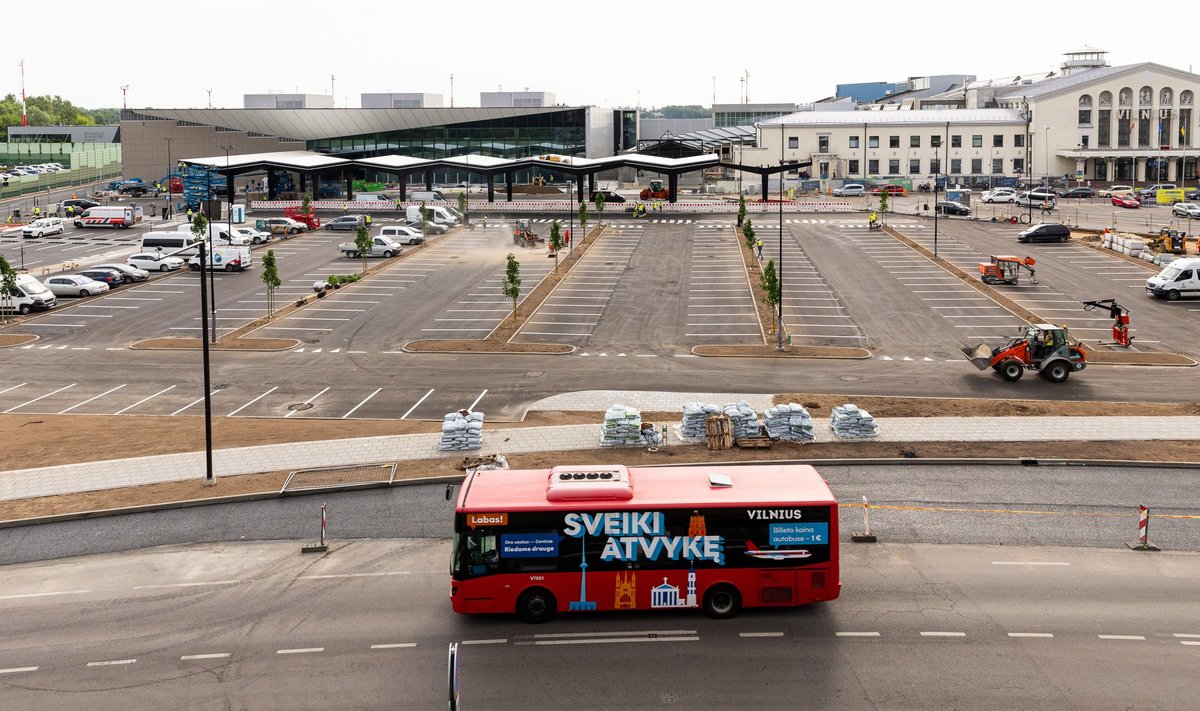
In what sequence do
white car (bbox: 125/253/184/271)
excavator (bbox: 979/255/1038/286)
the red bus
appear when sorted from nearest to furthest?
the red bus, excavator (bbox: 979/255/1038/286), white car (bbox: 125/253/184/271)

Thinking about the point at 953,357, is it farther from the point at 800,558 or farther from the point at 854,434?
the point at 800,558

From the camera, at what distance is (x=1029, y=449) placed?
30891 mm

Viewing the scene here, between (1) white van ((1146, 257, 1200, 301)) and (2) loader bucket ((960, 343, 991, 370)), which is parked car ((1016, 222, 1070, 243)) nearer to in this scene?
(1) white van ((1146, 257, 1200, 301))

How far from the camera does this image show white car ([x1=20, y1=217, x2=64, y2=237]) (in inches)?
3435

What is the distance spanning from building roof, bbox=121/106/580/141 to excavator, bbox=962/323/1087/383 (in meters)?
102

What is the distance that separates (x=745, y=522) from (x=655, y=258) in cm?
5293

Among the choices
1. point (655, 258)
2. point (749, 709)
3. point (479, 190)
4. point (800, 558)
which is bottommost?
point (749, 709)

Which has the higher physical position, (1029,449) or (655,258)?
(655,258)

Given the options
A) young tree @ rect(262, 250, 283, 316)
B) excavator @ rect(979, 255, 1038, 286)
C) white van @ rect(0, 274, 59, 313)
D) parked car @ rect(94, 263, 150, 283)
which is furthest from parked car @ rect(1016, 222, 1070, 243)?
white van @ rect(0, 274, 59, 313)

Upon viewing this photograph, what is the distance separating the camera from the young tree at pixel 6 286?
5462 centimetres

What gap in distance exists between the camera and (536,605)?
63.5 feet

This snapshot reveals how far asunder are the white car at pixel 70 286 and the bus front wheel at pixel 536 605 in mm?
50222

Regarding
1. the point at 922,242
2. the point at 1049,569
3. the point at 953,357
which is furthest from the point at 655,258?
the point at 1049,569

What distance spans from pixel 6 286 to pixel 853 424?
44.5 meters
